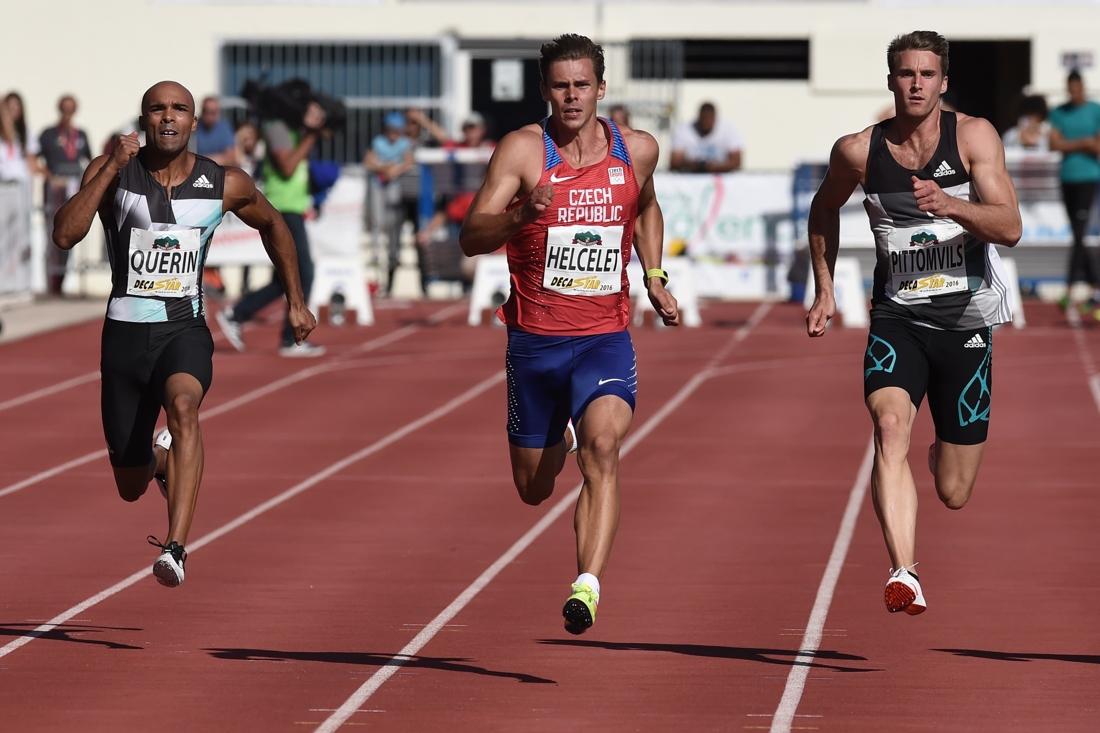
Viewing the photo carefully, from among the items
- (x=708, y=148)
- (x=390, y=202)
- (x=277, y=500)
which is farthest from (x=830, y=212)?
(x=390, y=202)

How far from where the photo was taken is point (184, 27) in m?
29.2

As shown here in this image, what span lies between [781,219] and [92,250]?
8.47 meters

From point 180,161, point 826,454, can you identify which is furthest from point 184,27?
point 180,161

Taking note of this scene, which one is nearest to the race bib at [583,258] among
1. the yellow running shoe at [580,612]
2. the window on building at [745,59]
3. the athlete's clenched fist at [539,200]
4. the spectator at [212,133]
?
the athlete's clenched fist at [539,200]

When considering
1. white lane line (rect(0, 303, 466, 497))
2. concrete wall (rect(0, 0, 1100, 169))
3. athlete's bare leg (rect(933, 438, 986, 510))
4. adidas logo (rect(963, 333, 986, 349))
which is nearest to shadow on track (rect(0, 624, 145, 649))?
athlete's bare leg (rect(933, 438, 986, 510))

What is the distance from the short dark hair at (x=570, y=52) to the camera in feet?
22.2

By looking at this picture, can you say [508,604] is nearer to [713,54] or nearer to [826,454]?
[826,454]

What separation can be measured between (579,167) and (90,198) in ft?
5.92

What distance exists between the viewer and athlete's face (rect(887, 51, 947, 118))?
679 cm

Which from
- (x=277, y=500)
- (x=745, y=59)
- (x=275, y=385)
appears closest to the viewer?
(x=277, y=500)

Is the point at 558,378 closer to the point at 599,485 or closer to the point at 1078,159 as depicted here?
the point at 599,485

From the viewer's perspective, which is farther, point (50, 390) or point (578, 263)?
point (50, 390)

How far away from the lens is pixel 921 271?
276 inches

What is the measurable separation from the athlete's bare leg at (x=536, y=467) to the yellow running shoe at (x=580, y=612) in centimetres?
90
